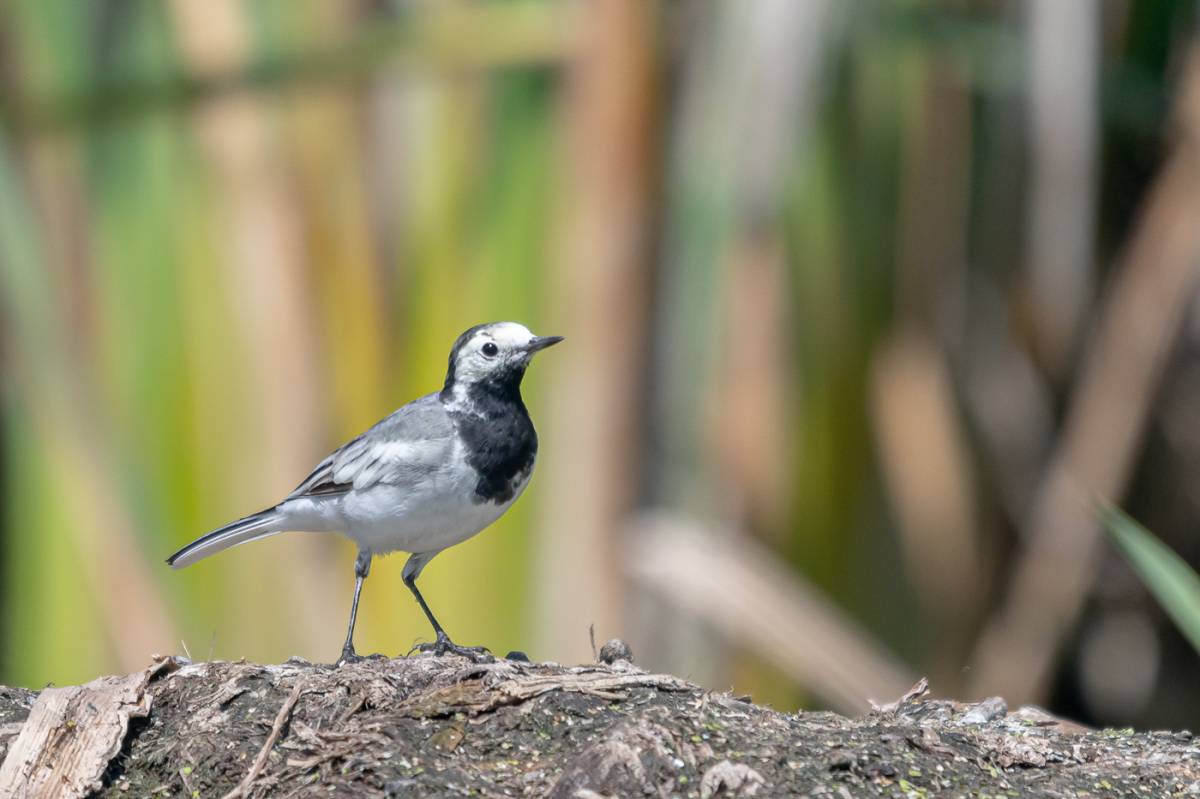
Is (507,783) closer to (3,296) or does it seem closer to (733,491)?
(733,491)

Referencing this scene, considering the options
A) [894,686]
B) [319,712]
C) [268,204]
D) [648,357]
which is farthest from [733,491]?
[319,712]

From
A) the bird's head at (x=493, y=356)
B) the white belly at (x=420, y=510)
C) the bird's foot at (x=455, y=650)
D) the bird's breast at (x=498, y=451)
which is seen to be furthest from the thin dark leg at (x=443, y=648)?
the bird's head at (x=493, y=356)

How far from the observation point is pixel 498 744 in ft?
8.21

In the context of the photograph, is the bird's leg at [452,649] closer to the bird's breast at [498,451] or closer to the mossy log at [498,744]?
the mossy log at [498,744]

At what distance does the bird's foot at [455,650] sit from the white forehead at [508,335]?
2.79 feet

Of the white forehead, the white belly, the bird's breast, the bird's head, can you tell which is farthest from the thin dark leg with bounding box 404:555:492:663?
the white forehead

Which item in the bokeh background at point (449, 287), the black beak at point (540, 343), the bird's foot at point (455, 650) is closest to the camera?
the bird's foot at point (455, 650)

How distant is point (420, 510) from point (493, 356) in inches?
21.1

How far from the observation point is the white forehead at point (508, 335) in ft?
13.0

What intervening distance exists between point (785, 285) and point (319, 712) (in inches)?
114

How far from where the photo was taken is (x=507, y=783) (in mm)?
2359

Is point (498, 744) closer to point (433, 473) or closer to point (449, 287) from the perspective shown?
point (433, 473)

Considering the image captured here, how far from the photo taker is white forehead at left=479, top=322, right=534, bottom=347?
397cm

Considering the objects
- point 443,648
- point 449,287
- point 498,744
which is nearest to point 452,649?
point 443,648
